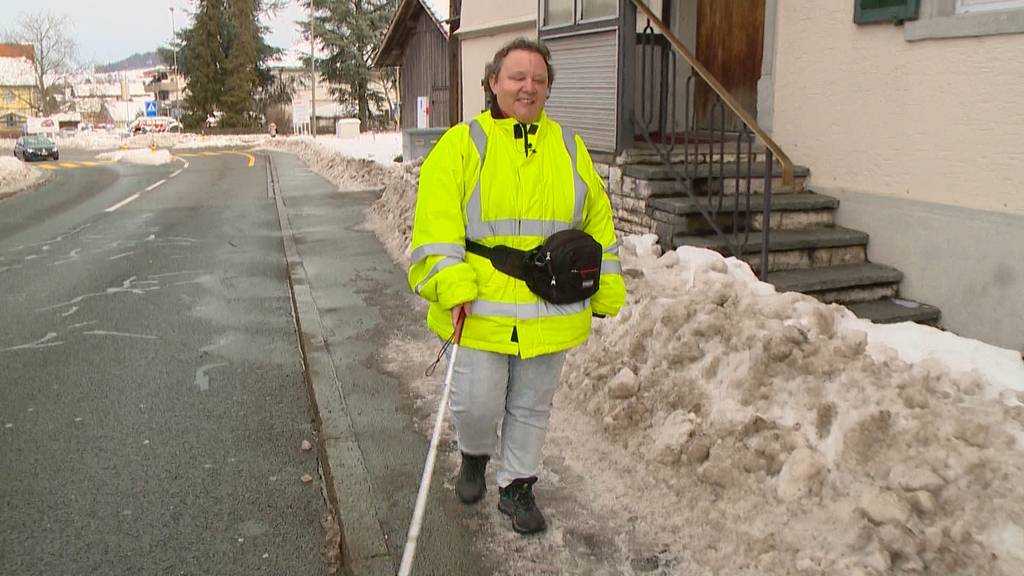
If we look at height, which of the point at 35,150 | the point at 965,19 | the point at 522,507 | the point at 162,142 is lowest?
the point at 522,507

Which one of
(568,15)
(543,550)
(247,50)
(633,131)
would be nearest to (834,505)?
(543,550)

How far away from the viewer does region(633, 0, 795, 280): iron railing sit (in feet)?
19.1

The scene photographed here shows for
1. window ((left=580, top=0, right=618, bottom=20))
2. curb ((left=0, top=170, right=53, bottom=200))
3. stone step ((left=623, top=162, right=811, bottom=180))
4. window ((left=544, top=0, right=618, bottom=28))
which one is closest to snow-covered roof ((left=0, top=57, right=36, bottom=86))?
curb ((left=0, top=170, right=53, bottom=200))

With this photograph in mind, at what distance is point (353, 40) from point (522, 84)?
5275cm

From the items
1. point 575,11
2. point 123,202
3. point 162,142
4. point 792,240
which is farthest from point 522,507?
point 162,142

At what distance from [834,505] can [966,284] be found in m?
3.00

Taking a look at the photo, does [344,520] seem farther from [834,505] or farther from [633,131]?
[633,131]

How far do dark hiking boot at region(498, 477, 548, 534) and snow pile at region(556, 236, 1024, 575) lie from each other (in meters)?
0.46

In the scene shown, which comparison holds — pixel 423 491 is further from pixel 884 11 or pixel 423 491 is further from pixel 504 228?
pixel 884 11

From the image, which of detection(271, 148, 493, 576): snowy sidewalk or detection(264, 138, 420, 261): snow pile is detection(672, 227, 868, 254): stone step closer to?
detection(271, 148, 493, 576): snowy sidewalk

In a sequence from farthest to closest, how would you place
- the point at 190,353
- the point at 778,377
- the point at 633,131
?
the point at 633,131 → the point at 190,353 → the point at 778,377

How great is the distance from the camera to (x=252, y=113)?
5909 centimetres

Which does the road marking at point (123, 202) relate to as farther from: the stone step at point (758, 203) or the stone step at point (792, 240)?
the stone step at point (792, 240)

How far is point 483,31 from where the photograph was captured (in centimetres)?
1341
